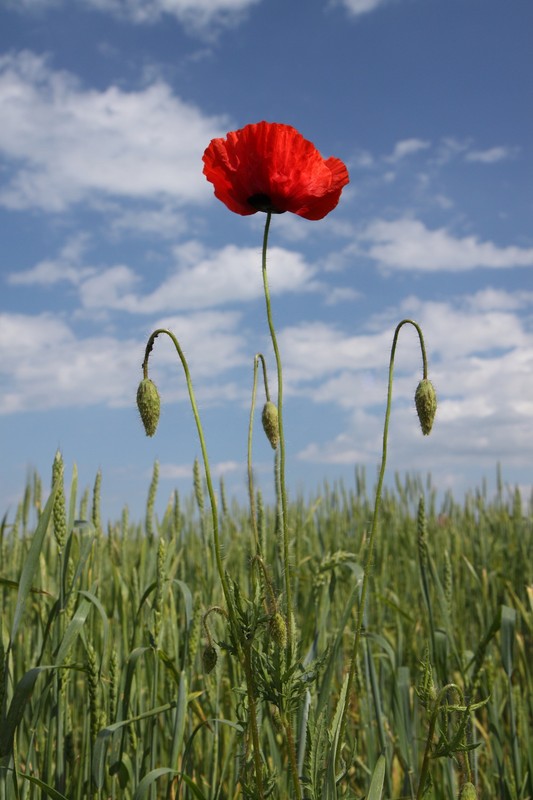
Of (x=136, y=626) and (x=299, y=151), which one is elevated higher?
(x=299, y=151)

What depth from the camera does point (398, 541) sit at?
455cm

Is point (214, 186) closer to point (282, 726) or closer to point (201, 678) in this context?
point (282, 726)

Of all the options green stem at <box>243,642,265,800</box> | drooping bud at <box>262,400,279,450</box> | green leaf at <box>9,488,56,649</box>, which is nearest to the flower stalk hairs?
green stem at <box>243,642,265,800</box>

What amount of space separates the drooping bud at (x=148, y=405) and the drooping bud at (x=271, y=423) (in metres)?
0.27

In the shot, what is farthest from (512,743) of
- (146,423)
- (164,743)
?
(146,423)

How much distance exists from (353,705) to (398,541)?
181 cm

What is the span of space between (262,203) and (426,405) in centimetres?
44

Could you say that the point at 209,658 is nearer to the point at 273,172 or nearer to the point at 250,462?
the point at 250,462

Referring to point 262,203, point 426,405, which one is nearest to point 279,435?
point 426,405

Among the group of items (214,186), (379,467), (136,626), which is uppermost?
(214,186)

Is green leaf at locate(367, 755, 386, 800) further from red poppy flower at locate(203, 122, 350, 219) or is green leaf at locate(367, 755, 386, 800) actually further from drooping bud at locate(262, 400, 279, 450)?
red poppy flower at locate(203, 122, 350, 219)

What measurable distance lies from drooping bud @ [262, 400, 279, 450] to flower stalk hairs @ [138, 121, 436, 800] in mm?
106

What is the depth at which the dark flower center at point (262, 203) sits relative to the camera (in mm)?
1305

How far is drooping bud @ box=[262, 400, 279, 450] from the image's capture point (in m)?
1.48
